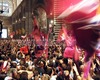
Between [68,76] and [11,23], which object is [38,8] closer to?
[68,76]

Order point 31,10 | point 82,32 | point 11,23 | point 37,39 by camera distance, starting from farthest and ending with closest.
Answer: point 11,23
point 31,10
point 37,39
point 82,32

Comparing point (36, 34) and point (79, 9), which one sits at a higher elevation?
point (79, 9)

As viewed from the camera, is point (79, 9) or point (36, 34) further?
point (36, 34)

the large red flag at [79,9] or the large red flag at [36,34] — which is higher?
the large red flag at [79,9]

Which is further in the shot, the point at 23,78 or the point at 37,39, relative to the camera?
the point at 37,39

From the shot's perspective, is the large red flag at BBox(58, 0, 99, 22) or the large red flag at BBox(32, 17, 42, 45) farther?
the large red flag at BBox(32, 17, 42, 45)

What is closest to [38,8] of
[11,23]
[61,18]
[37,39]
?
[37,39]

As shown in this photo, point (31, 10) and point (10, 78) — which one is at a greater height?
point (31, 10)

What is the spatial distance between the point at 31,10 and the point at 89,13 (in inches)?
1227

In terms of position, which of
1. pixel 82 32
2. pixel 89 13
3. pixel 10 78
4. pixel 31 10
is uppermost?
pixel 31 10

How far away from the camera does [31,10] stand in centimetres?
3238

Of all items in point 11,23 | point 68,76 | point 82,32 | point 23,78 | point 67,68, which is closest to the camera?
point 82,32

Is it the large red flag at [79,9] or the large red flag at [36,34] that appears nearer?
the large red flag at [79,9]

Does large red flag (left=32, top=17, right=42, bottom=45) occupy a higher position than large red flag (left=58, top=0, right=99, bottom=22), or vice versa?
large red flag (left=58, top=0, right=99, bottom=22)
